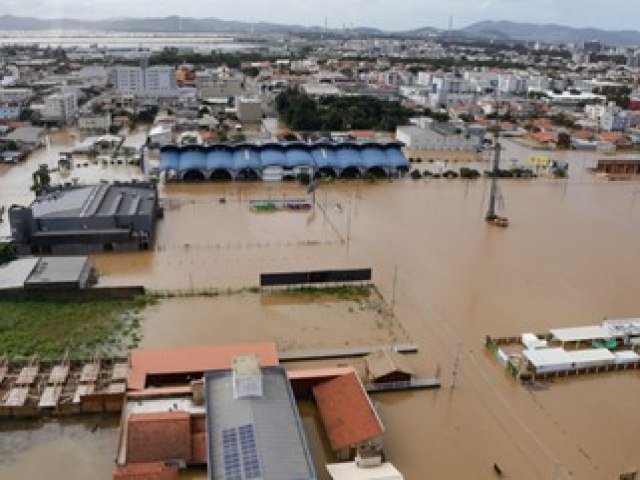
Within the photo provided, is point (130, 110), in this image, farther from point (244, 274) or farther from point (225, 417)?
point (225, 417)

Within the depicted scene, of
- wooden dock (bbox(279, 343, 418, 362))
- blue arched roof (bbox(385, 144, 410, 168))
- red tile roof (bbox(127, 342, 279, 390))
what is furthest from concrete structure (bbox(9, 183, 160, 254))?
blue arched roof (bbox(385, 144, 410, 168))

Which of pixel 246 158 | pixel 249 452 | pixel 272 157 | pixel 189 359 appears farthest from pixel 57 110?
pixel 249 452

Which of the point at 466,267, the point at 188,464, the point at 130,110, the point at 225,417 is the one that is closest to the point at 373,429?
the point at 225,417

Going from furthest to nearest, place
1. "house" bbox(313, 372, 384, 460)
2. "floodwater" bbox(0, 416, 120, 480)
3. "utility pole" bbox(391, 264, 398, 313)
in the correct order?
"utility pole" bbox(391, 264, 398, 313)
"house" bbox(313, 372, 384, 460)
"floodwater" bbox(0, 416, 120, 480)

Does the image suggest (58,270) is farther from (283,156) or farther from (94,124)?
(94,124)

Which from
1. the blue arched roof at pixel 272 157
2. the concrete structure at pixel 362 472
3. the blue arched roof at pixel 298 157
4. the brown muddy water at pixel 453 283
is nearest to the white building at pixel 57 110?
the brown muddy water at pixel 453 283

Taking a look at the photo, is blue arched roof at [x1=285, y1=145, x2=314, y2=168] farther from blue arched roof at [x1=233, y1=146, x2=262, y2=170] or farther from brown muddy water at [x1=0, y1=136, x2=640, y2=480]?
brown muddy water at [x1=0, y1=136, x2=640, y2=480]
